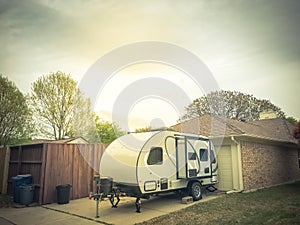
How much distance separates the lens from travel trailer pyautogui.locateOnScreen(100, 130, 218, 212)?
8.25 meters

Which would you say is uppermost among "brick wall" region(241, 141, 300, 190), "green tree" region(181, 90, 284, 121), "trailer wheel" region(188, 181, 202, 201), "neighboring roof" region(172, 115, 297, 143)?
"green tree" region(181, 90, 284, 121)

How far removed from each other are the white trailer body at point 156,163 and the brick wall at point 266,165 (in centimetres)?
282

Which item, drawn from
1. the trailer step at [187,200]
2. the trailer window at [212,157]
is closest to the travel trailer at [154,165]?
the trailer step at [187,200]

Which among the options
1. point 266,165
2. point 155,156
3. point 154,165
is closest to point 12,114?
point 155,156

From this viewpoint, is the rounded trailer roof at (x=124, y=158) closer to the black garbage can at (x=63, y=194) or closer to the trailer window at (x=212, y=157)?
the black garbage can at (x=63, y=194)

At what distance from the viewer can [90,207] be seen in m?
9.12

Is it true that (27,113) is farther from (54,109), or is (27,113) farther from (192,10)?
(192,10)

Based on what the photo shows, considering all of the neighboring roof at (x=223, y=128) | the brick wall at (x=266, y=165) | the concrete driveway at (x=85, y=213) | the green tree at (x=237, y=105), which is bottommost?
the concrete driveway at (x=85, y=213)

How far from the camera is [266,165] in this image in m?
13.9

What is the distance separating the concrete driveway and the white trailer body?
69 cm

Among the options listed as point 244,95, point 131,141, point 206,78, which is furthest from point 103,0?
point 244,95

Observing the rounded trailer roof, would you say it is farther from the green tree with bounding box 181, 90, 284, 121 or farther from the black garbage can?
the green tree with bounding box 181, 90, 284, 121

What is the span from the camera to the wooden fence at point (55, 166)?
998 centimetres

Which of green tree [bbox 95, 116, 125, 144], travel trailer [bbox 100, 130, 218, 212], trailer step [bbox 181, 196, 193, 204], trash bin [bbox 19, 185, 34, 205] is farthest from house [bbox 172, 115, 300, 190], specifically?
green tree [bbox 95, 116, 125, 144]
